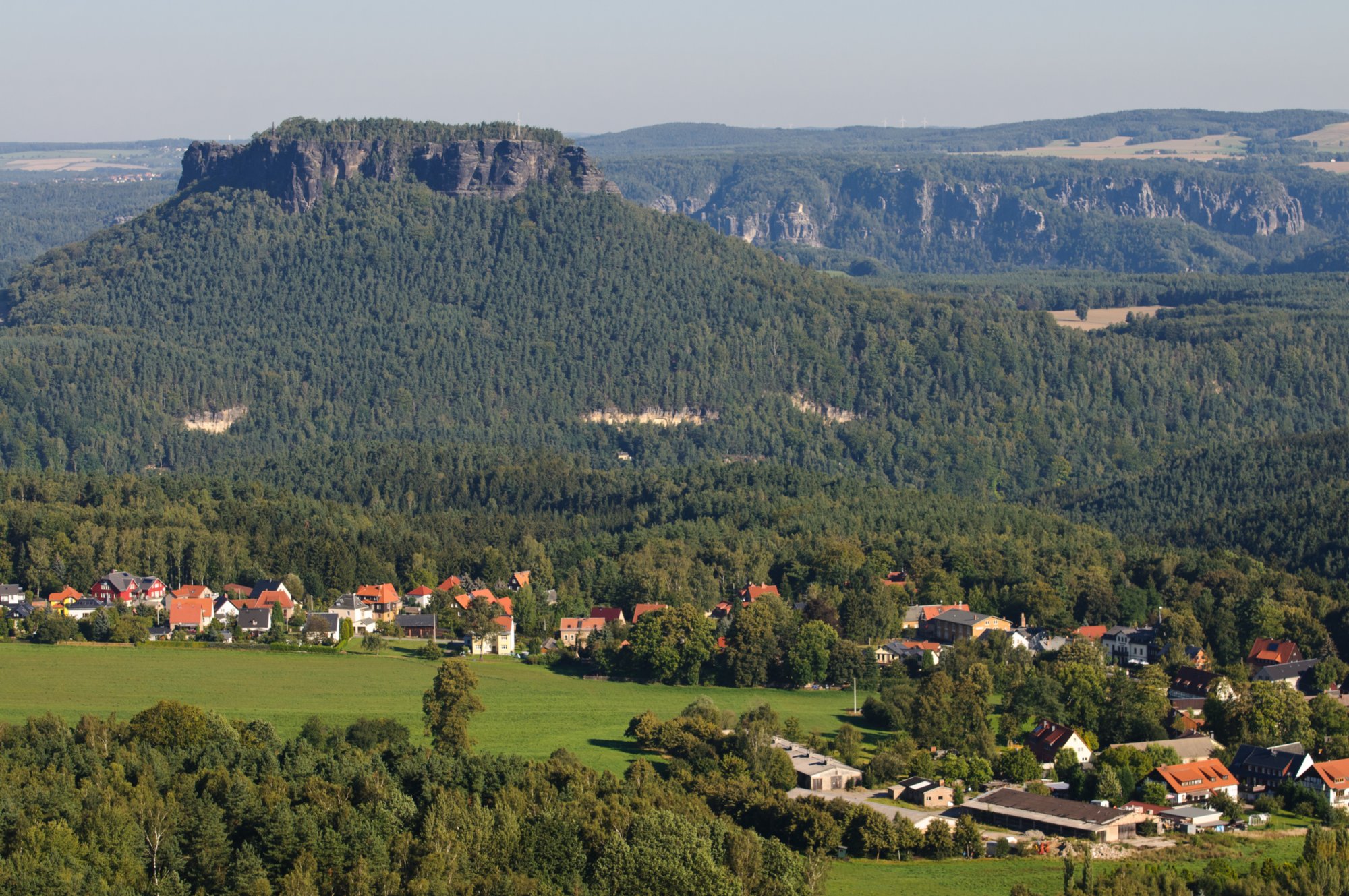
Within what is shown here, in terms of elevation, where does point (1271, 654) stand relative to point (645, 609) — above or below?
above

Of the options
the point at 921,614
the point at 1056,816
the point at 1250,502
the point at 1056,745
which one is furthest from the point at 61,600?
the point at 1250,502

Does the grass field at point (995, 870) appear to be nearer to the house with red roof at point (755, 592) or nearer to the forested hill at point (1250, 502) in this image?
the house with red roof at point (755, 592)

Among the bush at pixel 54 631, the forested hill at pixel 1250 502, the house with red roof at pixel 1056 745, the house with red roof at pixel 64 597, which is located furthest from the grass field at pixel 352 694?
the forested hill at pixel 1250 502

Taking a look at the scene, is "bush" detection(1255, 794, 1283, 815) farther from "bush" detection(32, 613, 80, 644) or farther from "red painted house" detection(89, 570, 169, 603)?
"red painted house" detection(89, 570, 169, 603)

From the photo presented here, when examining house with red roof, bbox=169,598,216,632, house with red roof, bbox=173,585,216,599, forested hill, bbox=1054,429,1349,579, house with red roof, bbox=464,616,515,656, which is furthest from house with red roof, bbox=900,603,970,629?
house with red roof, bbox=173,585,216,599

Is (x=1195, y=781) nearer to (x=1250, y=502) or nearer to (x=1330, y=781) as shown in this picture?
(x=1330, y=781)

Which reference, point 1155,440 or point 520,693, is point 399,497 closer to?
point 520,693
